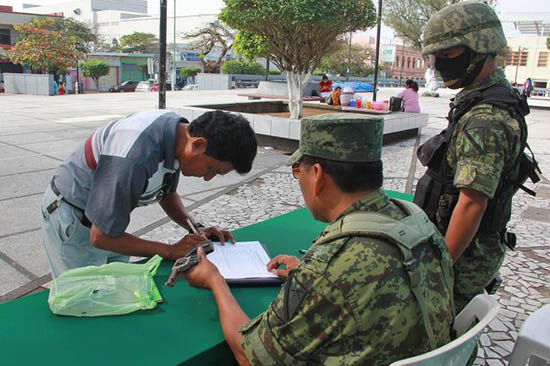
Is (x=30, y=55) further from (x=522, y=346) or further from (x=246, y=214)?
(x=522, y=346)

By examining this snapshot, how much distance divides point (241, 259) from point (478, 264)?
97 centimetres

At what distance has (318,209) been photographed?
1.30 m

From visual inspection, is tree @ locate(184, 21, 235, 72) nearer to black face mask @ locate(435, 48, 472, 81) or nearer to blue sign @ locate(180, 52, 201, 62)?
blue sign @ locate(180, 52, 201, 62)

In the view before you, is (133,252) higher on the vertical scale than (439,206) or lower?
lower

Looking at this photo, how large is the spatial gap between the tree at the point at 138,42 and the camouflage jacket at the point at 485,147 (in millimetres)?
52742

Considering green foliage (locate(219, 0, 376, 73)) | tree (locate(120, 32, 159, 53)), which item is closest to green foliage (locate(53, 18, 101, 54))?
tree (locate(120, 32, 159, 53))

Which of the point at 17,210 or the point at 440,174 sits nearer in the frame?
the point at 440,174

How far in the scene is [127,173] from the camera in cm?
161

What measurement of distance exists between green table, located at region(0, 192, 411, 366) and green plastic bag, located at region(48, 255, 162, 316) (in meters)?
0.03

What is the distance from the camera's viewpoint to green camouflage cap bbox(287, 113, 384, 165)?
1.22 m

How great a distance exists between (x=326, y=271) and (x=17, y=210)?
4580 millimetres

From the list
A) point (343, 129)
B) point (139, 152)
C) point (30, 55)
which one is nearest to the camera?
point (343, 129)

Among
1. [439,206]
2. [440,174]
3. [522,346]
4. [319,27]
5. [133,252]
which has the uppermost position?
[319,27]

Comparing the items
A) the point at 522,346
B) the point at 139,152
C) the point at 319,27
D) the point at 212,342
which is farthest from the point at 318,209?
the point at 319,27
